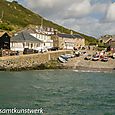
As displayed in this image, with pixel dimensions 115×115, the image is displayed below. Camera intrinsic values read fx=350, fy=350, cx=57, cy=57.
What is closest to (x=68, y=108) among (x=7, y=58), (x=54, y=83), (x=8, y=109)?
(x=8, y=109)

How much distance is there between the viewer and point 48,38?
105250 millimetres

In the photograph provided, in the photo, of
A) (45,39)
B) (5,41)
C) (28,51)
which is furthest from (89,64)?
(45,39)

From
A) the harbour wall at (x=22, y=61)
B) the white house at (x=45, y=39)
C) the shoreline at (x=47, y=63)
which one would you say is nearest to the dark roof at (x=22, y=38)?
the shoreline at (x=47, y=63)

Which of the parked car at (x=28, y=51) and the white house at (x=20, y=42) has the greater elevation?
the white house at (x=20, y=42)

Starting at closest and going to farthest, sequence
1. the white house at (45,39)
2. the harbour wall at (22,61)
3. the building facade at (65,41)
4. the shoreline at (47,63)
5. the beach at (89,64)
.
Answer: the harbour wall at (22,61), the shoreline at (47,63), the beach at (89,64), the white house at (45,39), the building facade at (65,41)

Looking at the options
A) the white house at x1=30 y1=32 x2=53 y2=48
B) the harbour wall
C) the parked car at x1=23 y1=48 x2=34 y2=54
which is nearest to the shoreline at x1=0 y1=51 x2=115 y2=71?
the harbour wall

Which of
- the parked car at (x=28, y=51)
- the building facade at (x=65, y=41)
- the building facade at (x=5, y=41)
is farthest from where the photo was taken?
the building facade at (x=65, y=41)

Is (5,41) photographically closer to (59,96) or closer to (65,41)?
(65,41)

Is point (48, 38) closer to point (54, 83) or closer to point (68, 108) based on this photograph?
point (54, 83)

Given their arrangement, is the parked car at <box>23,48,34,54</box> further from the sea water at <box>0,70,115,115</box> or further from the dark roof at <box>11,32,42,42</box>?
the sea water at <box>0,70,115,115</box>

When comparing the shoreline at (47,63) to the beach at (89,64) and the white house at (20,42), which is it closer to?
the beach at (89,64)

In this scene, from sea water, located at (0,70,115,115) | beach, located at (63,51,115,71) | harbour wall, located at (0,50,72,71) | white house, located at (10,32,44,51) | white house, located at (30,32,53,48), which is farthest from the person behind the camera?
white house, located at (30,32,53,48)

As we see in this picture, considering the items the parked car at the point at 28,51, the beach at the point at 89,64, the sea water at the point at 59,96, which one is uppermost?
the parked car at the point at 28,51

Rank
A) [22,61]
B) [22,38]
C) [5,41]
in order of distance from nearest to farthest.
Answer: [22,61]
[22,38]
[5,41]
